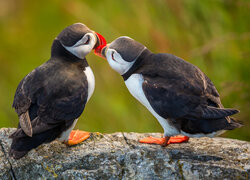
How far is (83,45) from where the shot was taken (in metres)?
4.93

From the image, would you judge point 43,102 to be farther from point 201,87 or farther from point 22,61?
point 22,61

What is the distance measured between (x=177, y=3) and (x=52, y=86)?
242cm

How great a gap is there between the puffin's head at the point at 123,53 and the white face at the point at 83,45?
174 millimetres

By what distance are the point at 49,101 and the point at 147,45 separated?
2.31 metres

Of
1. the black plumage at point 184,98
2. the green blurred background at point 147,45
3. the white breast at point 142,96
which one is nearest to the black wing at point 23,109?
the white breast at point 142,96

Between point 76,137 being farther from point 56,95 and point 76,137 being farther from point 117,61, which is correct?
point 117,61

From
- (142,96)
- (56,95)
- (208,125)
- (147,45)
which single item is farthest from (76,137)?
(147,45)

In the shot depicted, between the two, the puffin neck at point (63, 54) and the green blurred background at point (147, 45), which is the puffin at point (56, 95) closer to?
the puffin neck at point (63, 54)

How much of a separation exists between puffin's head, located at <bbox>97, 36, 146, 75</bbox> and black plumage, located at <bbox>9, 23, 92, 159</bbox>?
0.31m

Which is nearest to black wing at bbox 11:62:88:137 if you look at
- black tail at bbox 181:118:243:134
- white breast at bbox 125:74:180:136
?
white breast at bbox 125:74:180:136

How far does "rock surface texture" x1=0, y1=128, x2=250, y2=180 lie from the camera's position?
175 inches

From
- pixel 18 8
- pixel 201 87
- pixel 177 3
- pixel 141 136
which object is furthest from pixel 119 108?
pixel 18 8

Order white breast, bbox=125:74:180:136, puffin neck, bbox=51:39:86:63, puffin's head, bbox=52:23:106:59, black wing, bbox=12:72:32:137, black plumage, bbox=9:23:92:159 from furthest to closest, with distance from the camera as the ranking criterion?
puffin neck, bbox=51:39:86:63
puffin's head, bbox=52:23:106:59
white breast, bbox=125:74:180:136
black plumage, bbox=9:23:92:159
black wing, bbox=12:72:32:137

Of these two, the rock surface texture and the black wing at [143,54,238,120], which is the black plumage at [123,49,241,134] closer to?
the black wing at [143,54,238,120]
